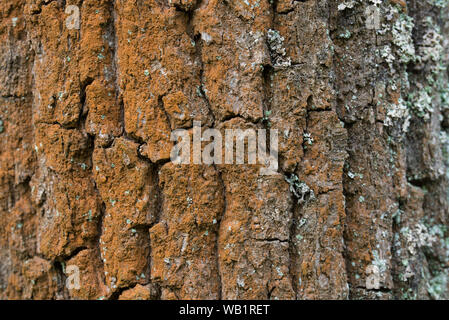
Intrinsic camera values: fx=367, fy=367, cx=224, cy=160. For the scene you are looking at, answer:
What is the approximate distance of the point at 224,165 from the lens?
4.36 feet

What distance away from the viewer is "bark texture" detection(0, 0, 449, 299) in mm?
1323

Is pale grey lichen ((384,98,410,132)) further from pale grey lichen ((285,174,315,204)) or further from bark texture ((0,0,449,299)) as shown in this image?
pale grey lichen ((285,174,315,204))

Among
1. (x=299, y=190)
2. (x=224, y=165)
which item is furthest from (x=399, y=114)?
(x=224, y=165)

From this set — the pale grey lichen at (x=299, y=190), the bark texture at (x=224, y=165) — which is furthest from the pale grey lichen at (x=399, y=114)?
the pale grey lichen at (x=299, y=190)

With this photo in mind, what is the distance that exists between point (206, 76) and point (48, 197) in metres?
0.82

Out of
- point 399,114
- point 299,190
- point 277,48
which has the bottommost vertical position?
point 299,190

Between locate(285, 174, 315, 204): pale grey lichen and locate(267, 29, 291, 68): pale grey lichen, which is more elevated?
locate(267, 29, 291, 68): pale grey lichen

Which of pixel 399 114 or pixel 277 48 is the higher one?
pixel 277 48

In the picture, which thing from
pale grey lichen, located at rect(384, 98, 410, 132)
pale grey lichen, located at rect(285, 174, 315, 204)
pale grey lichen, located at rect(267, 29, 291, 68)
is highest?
pale grey lichen, located at rect(267, 29, 291, 68)

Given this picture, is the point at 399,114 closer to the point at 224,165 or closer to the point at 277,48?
the point at 277,48

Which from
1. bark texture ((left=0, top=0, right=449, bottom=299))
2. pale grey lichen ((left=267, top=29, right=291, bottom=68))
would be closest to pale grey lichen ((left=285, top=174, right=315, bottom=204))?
bark texture ((left=0, top=0, right=449, bottom=299))

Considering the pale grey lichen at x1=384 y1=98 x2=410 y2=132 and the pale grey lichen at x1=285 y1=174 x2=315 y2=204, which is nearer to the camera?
the pale grey lichen at x1=285 y1=174 x2=315 y2=204

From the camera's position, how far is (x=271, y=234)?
132 centimetres
